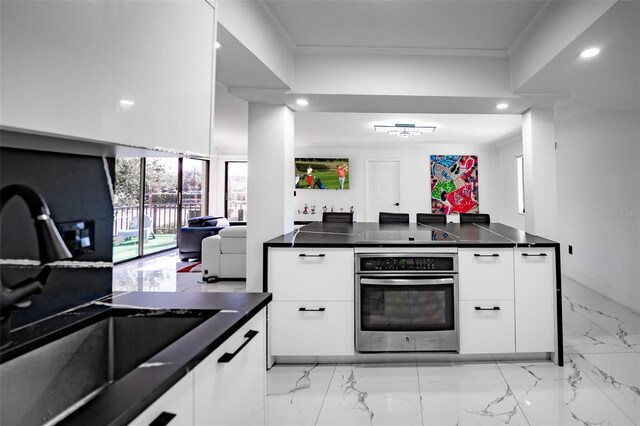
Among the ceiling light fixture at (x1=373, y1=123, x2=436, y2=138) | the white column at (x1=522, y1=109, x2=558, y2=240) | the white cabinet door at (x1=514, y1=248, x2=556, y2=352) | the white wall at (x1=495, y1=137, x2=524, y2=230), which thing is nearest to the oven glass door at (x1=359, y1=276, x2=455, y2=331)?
the white cabinet door at (x1=514, y1=248, x2=556, y2=352)

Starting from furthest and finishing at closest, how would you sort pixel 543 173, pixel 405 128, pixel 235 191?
pixel 235 191 → pixel 405 128 → pixel 543 173

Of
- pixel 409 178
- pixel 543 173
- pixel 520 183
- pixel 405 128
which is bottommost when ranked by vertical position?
pixel 543 173

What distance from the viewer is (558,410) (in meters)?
1.82

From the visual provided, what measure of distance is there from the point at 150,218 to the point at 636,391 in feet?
23.7

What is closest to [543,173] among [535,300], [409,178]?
[535,300]

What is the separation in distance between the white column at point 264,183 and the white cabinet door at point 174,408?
227 cm

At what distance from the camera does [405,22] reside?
233 centimetres

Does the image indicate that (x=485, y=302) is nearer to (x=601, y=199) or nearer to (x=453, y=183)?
(x=601, y=199)

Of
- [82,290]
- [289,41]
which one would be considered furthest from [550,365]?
[289,41]

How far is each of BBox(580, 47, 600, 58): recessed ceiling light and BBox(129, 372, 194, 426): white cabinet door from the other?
285 cm

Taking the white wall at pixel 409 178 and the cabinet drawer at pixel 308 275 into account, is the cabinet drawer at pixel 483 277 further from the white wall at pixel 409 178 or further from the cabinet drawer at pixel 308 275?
the white wall at pixel 409 178

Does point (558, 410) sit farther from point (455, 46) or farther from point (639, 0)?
point (455, 46)

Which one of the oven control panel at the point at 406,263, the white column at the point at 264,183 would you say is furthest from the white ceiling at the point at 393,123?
the oven control panel at the point at 406,263

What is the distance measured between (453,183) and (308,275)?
6.15 meters
